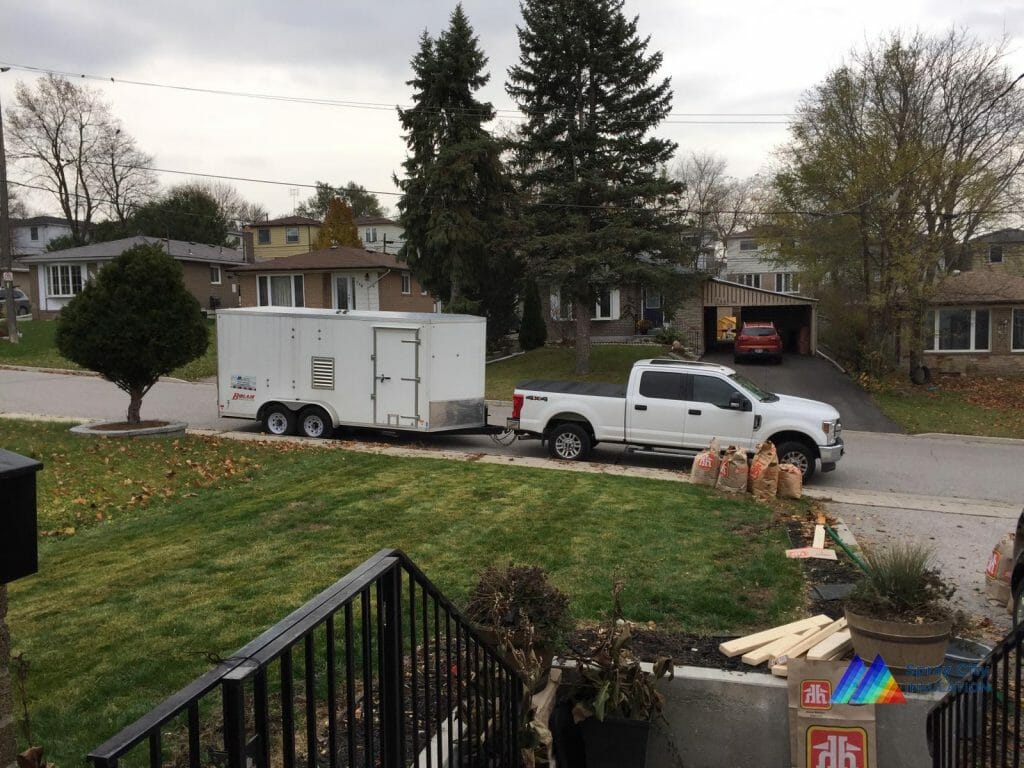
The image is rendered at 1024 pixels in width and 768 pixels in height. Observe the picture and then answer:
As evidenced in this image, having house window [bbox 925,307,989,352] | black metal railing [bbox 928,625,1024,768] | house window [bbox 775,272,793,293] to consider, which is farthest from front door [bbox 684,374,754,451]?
house window [bbox 775,272,793,293]

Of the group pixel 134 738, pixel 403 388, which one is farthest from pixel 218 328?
pixel 134 738

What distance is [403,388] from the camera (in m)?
15.7

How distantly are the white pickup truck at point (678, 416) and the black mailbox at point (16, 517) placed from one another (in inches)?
474

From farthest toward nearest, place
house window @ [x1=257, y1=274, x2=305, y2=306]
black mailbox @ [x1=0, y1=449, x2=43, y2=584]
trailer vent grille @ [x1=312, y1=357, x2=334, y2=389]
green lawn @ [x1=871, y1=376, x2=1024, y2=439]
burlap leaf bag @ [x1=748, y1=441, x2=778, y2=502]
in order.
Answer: house window @ [x1=257, y1=274, x2=305, y2=306]
green lawn @ [x1=871, y1=376, x2=1024, y2=439]
trailer vent grille @ [x1=312, y1=357, x2=334, y2=389]
burlap leaf bag @ [x1=748, y1=441, x2=778, y2=502]
black mailbox @ [x1=0, y1=449, x2=43, y2=584]

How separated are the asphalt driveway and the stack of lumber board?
15968 mm

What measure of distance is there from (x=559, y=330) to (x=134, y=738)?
3504 centimetres

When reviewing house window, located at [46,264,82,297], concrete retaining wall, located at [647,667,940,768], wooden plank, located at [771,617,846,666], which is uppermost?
house window, located at [46,264,82,297]

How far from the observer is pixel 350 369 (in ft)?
52.5

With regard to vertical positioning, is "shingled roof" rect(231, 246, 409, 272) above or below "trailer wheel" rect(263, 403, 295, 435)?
above

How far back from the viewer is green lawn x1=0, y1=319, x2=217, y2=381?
2742 centimetres

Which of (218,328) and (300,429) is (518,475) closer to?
(300,429)

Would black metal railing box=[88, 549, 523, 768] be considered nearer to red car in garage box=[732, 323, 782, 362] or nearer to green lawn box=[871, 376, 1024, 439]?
green lawn box=[871, 376, 1024, 439]

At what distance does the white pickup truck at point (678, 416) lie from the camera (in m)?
13.2

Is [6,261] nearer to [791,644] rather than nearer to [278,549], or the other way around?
[278,549]
